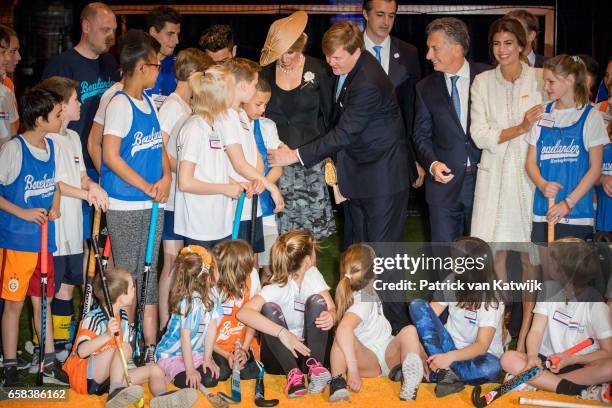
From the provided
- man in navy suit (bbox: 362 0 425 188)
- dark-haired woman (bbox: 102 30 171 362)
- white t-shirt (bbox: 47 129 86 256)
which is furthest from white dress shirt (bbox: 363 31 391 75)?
white t-shirt (bbox: 47 129 86 256)

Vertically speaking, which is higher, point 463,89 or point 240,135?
point 463,89

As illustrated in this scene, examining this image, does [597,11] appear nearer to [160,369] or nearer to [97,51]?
[97,51]

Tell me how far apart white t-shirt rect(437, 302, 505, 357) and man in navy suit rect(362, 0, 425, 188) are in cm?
128

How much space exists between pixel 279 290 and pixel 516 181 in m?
1.44

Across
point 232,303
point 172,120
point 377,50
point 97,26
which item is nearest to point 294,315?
point 232,303

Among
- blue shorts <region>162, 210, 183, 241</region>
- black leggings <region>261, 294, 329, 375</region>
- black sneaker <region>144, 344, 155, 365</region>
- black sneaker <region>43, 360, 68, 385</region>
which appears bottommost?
black sneaker <region>43, 360, 68, 385</region>

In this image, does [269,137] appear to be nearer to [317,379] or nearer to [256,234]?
[256,234]

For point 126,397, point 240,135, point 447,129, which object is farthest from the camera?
point 447,129

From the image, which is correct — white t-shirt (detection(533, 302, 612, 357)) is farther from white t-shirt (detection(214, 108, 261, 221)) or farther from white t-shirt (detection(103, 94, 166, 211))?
white t-shirt (detection(103, 94, 166, 211))

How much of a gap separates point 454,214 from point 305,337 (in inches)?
48.5

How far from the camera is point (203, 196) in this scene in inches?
179

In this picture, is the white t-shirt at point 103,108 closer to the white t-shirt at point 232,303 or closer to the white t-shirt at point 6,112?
the white t-shirt at point 6,112

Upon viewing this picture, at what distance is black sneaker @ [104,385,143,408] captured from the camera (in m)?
3.89

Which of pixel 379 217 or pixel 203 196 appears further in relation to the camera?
A: pixel 379 217
